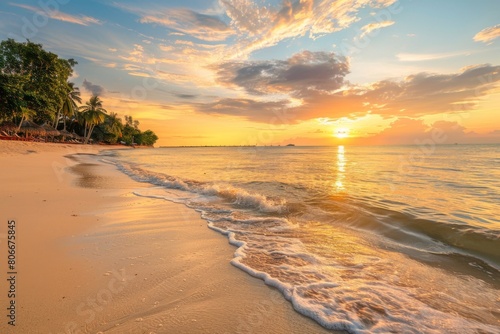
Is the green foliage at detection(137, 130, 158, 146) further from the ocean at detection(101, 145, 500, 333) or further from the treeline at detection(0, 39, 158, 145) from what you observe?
the ocean at detection(101, 145, 500, 333)

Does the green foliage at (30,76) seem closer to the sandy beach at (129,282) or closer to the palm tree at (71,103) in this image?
the palm tree at (71,103)

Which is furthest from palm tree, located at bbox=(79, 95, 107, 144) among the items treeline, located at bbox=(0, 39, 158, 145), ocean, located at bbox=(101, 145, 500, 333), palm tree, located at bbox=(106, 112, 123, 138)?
ocean, located at bbox=(101, 145, 500, 333)

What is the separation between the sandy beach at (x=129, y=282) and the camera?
100 inches

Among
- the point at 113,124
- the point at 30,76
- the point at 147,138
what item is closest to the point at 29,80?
the point at 30,76

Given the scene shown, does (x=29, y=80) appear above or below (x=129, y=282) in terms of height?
above

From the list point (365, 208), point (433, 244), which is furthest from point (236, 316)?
point (365, 208)

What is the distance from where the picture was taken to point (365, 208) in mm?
8227

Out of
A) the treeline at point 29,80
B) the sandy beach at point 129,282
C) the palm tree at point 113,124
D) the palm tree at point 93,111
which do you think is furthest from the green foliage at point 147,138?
the sandy beach at point 129,282

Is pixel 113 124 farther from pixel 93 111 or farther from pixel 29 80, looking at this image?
pixel 29 80

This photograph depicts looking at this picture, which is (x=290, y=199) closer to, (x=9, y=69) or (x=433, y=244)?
(x=433, y=244)

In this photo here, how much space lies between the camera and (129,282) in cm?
329

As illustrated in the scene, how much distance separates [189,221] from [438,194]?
10633 millimetres

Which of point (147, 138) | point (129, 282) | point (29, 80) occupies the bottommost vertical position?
point (129, 282)

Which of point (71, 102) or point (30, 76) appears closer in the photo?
point (30, 76)
